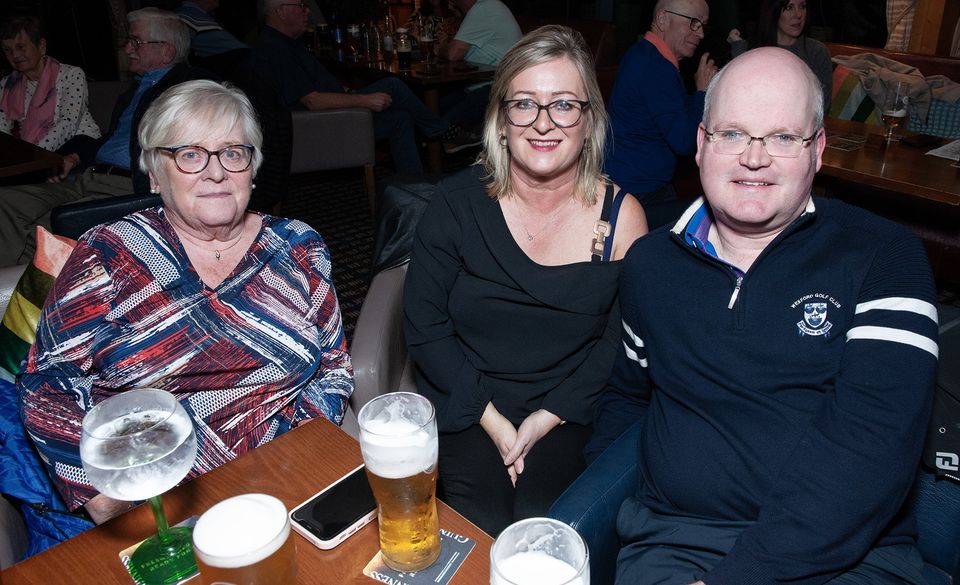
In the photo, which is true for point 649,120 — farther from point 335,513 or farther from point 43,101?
point 43,101

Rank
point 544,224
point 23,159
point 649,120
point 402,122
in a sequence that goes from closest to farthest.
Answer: point 544,224
point 23,159
point 649,120
point 402,122

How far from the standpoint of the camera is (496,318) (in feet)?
5.84

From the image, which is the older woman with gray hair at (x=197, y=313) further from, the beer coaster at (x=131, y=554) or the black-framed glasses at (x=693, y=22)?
the black-framed glasses at (x=693, y=22)

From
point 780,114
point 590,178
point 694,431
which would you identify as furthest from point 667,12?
point 694,431

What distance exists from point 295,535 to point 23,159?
2.77m

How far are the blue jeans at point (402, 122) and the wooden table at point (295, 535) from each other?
408cm

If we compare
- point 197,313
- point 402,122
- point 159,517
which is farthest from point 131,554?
point 402,122

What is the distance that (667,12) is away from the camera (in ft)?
10.3

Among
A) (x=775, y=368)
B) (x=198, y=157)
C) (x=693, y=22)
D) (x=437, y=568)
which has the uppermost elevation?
(x=693, y=22)

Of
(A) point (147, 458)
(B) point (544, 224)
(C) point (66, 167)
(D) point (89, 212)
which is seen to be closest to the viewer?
(A) point (147, 458)

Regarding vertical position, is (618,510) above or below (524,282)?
below

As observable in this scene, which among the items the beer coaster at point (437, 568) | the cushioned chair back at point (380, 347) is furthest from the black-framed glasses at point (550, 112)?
the beer coaster at point (437, 568)

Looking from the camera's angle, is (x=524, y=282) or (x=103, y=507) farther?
(x=524, y=282)

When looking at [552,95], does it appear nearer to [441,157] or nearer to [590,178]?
[590,178]
